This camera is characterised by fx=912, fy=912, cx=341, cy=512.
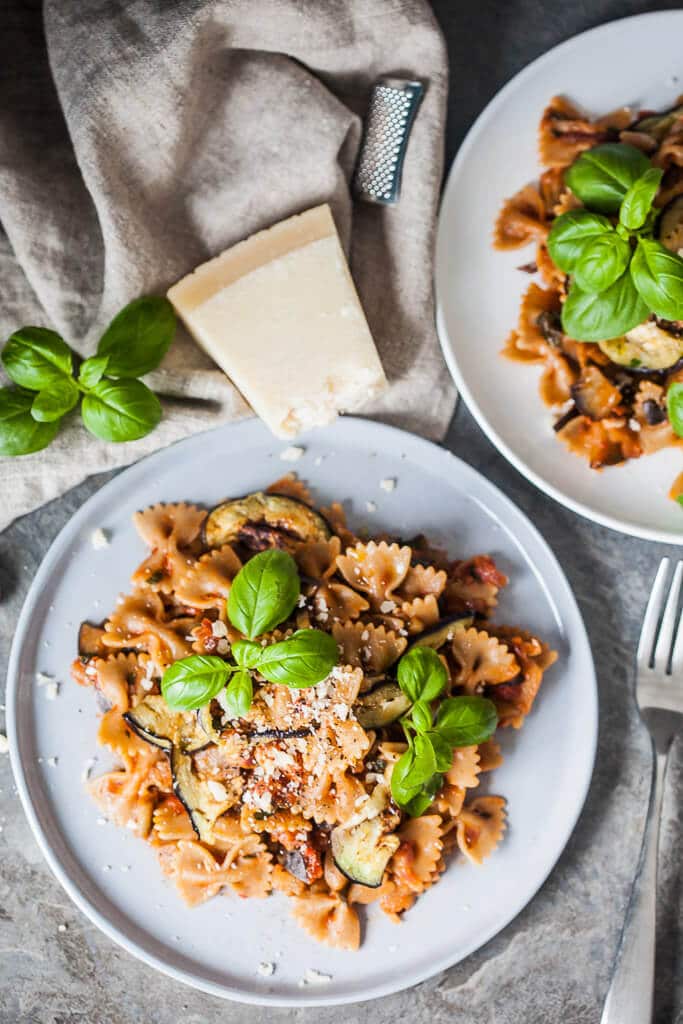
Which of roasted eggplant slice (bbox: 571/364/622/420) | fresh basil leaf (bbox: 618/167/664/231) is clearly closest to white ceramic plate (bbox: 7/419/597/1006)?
roasted eggplant slice (bbox: 571/364/622/420)

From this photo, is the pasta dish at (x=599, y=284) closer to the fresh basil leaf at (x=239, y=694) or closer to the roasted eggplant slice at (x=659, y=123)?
the roasted eggplant slice at (x=659, y=123)

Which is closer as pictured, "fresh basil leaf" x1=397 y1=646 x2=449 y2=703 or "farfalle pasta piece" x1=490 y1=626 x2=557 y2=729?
"fresh basil leaf" x1=397 y1=646 x2=449 y2=703

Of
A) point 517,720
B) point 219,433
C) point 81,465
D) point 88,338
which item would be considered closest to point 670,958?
point 517,720

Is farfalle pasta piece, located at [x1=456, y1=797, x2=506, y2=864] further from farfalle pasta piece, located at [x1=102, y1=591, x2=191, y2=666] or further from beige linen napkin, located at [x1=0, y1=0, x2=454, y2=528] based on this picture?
beige linen napkin, located at [x1=0, y1=0, x2=454, y2=528]

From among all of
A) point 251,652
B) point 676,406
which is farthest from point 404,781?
point 676,406

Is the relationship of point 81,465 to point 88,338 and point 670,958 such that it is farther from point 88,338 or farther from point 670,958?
point 670,958
